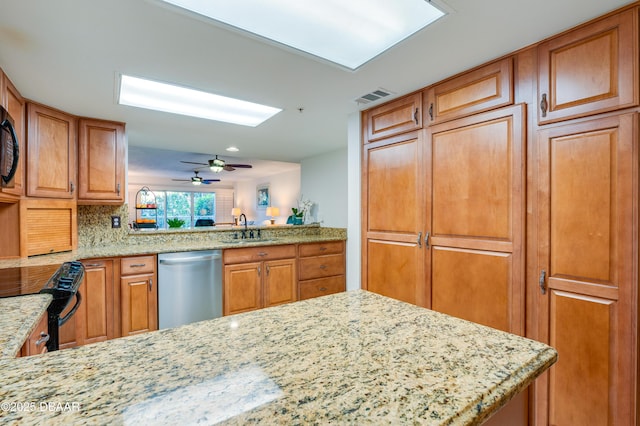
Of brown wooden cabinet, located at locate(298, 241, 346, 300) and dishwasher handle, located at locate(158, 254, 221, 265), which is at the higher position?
dishwasher handle, located at locate(158, 254, 221, 265)

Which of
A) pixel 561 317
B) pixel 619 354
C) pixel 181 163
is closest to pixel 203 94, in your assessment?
pixel 561 317

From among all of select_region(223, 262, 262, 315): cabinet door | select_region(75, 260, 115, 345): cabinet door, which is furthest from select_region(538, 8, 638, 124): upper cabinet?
select_region(75, 260, 115, 345): cabinet door

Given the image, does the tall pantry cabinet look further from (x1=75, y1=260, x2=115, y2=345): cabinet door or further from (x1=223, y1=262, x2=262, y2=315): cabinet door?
(x1=75, y1=260, x2=115, y2=345): cabinet door

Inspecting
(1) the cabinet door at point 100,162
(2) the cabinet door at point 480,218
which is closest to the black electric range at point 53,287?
(1) the cabinet door at point 100,162

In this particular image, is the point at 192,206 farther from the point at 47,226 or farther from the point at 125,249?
the point at 47,226

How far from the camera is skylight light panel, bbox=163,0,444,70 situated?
1359mm

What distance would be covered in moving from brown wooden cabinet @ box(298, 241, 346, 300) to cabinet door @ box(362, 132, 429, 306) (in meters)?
1.04

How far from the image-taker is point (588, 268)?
4.77 feet

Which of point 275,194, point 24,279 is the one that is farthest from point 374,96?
point 275,194

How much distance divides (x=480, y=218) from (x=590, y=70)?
34.8 inches

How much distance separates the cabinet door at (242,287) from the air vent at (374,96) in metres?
1.95

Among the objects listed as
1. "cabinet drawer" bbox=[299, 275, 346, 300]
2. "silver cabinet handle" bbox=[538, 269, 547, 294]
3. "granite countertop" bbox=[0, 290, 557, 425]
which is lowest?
"cabinet drawer" bbox=[299, 275, 346, 300]

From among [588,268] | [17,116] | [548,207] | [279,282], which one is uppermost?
[17,116]

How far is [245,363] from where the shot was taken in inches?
24.7
